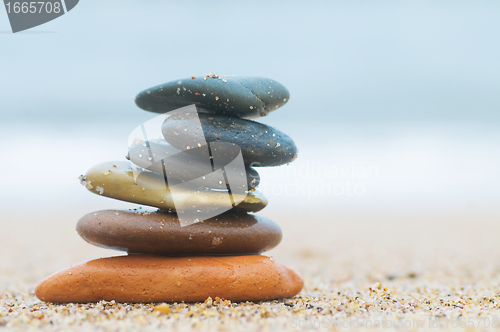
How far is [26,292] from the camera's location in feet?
17.1

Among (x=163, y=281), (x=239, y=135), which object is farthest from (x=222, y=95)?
(x=163, y=281)

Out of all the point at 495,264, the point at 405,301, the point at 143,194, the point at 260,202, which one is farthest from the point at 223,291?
the point at 495,264

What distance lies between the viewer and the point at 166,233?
4141 millimetres

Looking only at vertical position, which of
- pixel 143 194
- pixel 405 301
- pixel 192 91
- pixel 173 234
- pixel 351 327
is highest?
pixel 192 91

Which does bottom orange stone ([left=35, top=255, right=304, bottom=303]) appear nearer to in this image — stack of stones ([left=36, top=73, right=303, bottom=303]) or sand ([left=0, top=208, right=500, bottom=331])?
stack of stones ([left=36, top=73, right=303, bottom=303])

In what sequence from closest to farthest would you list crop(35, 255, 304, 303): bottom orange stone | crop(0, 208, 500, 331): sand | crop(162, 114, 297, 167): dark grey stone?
1. crop(0, 208, 500, 331): sand
2. crop(35, 255, 304, 303): bottom orange stone
3. crop(162, 114, 297, 167): dark grey stone

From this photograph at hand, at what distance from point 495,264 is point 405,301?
4549 millimetres

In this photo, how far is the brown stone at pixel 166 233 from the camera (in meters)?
4.13

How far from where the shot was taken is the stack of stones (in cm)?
407

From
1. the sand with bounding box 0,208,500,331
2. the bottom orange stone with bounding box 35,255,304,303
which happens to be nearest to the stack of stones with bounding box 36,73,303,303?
the bottom orange stone with bounding box 35,255,304,303

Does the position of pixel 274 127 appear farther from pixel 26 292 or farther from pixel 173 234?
pixel 26 292

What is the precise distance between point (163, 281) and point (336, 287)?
8.94 feet

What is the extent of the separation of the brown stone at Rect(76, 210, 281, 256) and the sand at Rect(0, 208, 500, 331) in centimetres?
61

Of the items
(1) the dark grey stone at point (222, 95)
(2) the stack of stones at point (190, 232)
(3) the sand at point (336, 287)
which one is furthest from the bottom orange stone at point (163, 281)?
(1) the dark grey stone at point (222, 95)
